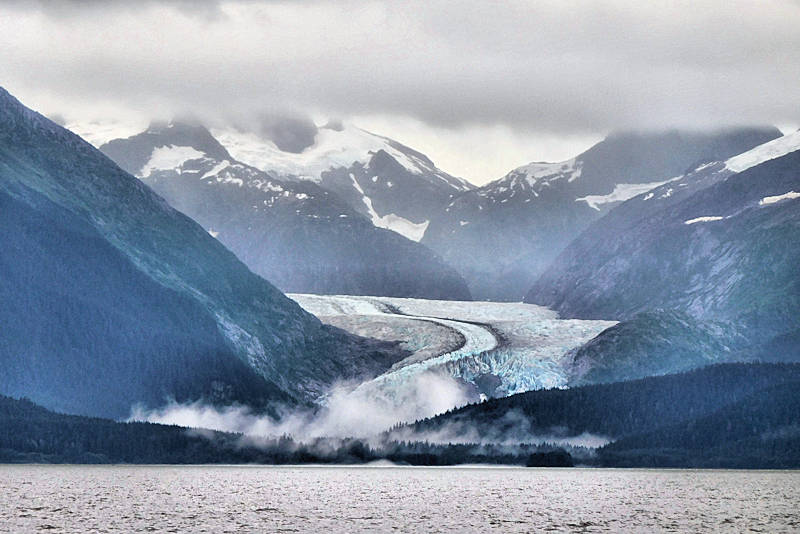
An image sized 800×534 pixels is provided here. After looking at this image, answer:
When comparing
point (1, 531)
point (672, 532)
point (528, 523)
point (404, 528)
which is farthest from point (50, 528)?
point (672, 532)

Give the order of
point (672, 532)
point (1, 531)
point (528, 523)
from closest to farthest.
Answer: point (1, 531) → point (672, 532) → point (528, 523)

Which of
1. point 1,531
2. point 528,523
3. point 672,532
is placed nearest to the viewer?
point 1,531

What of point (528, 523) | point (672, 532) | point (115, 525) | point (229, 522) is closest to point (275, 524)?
point (229, 522)

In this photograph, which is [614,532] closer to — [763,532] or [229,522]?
[763,532]

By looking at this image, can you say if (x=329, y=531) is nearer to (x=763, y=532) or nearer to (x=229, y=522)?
(x=229, y=522)

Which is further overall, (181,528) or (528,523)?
(528,523)

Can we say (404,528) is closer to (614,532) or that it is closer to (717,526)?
(614,532)

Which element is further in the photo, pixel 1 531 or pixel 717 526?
pixel 717 526
